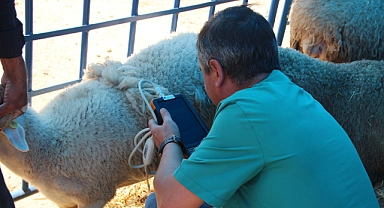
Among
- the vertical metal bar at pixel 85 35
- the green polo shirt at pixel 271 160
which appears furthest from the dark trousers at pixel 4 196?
the vertical metal bar at pixel 85 35

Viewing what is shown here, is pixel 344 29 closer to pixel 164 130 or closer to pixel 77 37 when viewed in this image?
pixel 164 130

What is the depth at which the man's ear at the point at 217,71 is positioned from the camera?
1.85 meters

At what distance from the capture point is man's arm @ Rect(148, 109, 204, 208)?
5.68ft

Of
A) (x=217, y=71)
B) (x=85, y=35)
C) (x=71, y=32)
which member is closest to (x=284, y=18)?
(x=85, y=35)

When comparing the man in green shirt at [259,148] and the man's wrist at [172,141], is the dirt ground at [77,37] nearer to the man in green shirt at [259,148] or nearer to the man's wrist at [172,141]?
the man's wrist at [172,141]

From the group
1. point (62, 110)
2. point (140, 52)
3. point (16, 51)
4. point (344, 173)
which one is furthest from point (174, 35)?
point (344, 173)

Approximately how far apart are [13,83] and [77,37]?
12.5ft

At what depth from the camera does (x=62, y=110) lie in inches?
113

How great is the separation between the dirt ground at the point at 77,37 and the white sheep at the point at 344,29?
0.80 m

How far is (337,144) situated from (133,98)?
142cm

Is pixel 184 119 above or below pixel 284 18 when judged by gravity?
below

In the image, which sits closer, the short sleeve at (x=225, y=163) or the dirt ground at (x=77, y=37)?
the short sleeve at (x=225, y=163)

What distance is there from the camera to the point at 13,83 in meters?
2.26

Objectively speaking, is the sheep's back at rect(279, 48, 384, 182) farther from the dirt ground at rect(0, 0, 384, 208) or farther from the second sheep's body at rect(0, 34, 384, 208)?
the dirt ground at rect(0, 0, 384, 208)
